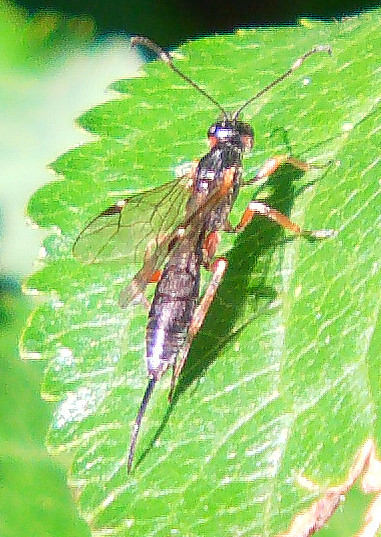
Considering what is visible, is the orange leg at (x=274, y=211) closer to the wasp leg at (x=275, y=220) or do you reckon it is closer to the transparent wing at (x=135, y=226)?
the wasp leg at (x=275, y=220)

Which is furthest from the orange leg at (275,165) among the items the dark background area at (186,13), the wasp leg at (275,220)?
the dark background area at (186,13)

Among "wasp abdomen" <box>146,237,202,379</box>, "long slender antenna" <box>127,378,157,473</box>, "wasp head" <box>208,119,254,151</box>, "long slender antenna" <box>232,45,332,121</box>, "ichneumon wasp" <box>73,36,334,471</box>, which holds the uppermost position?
"long slender antenna" <box>232,45,332,121</box>

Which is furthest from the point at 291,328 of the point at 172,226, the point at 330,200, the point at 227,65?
the point at 227,65

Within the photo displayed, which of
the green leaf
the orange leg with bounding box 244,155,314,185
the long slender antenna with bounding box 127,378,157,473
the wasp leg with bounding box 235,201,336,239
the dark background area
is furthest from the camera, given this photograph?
the dark background area

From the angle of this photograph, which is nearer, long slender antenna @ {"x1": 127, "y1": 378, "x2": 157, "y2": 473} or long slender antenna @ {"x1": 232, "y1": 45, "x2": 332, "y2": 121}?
long slender antenna @ {"x1": 127, "y1": 378, "x2": 157, "y2": 473}

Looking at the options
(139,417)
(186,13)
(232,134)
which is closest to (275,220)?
(232,134)

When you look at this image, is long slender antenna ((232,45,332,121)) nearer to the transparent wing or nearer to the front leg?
the front leg

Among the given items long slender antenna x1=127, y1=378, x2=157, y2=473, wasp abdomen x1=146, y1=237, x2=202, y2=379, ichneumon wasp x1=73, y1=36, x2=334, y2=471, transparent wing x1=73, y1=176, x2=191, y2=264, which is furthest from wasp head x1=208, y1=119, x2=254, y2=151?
long slender antenna x1=127, y1=378, x2=157, y2=473

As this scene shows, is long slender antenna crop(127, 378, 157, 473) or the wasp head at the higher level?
the wasp head

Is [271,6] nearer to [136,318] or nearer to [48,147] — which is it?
[48,147]
